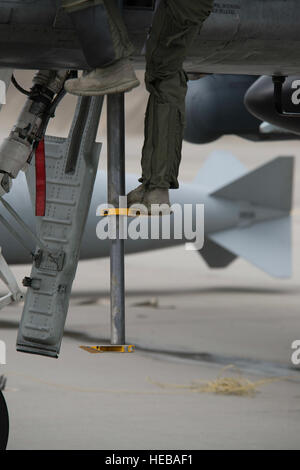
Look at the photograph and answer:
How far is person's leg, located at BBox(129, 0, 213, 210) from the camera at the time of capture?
5043 mm

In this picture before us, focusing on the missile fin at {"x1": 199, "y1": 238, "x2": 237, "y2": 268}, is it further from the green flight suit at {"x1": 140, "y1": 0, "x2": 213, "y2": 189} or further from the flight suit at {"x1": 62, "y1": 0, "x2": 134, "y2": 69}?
the flight suit at {"x1": 62, "y1": 0, "x2": 134, "y2": 69}

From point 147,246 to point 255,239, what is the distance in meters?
2.11

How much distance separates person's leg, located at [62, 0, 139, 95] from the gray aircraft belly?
0.29 meters

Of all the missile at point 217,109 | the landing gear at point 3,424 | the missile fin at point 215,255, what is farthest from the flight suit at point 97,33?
the missile fin at point 215,255

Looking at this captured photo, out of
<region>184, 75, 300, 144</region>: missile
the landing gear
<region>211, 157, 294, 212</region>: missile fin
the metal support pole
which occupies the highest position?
<region>211, 157, 294, 212</region>: missile fin

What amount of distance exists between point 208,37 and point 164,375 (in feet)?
23.5

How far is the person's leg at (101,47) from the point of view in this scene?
16.4ft

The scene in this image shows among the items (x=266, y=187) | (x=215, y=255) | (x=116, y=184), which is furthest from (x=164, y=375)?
(x=266, y=187)

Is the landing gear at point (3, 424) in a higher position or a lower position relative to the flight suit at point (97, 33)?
lower

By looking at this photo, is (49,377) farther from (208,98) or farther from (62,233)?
(62,233)

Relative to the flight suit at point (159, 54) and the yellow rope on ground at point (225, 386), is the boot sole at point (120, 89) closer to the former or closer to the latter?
the flight suit at point (159, 54)

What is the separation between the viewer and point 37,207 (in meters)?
6.24

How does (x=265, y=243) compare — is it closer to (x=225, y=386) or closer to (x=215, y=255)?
(x=215, y=255)

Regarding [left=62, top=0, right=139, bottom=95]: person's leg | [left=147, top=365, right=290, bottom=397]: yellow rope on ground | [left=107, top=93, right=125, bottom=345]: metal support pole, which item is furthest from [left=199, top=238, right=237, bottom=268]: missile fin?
[left=62, top=0, right=139, bottom=95]: person's leg
